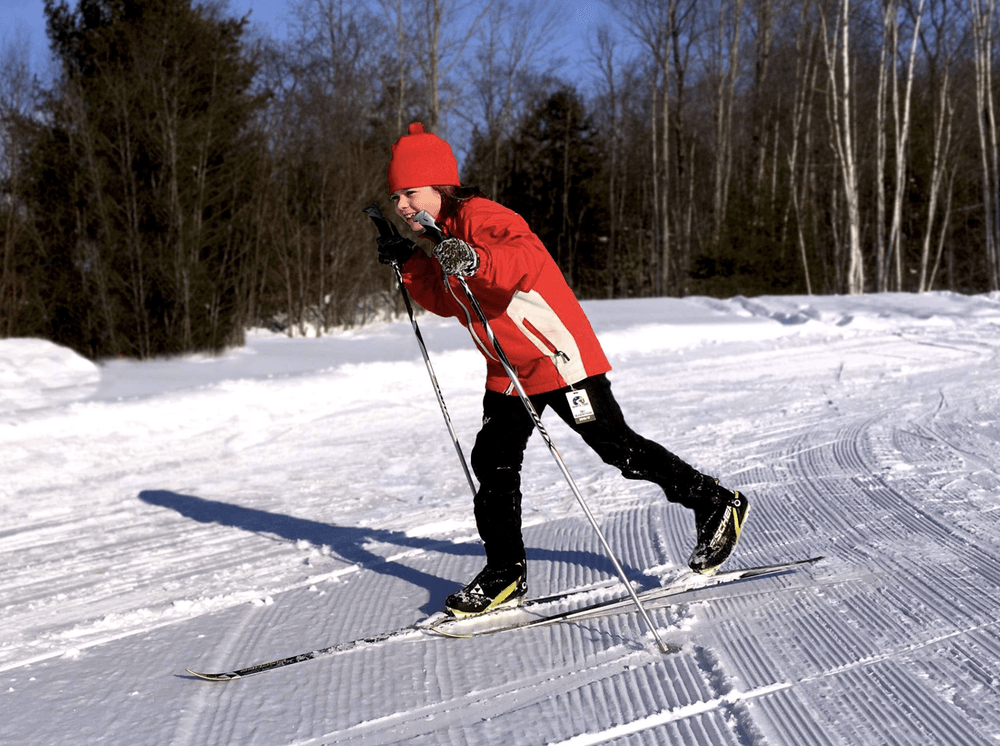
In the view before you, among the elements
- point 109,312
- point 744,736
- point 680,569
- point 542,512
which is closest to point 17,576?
point 542,512

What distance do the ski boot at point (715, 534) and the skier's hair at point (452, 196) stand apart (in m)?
1.41

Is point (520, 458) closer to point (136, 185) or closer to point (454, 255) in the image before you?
point (454, 255)

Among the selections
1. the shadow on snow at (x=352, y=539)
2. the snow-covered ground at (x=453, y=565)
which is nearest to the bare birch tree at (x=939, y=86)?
the snow-covered ground at (x=453, y=565)

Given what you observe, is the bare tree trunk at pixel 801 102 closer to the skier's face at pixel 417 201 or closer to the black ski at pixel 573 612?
the black ski at pixel 573 612

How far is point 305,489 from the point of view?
5395mm

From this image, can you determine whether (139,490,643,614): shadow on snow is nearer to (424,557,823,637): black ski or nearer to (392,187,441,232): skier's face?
(424,557,823,637): black ski

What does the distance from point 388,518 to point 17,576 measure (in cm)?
173

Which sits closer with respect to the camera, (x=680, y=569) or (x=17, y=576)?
(x=680, y=569)

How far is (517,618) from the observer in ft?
10.2

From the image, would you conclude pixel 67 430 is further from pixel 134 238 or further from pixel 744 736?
Answer: pixel 744 736

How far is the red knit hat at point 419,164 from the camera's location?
297 cm

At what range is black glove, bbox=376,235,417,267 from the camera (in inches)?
131

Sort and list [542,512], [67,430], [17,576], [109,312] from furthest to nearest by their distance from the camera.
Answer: [109,312] < [67,430] < [542,512] < [17,576]

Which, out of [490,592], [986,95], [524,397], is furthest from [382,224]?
[986,95]
